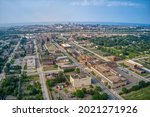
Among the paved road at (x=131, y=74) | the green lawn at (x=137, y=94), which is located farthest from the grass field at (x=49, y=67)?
the green lawn at (x=137, y=94)

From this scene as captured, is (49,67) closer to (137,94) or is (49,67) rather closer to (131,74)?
(131,74)

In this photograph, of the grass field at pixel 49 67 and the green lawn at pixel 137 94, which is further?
the grass field at pixel 49 67

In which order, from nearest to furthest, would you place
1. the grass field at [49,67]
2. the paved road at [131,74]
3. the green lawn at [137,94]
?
the green lawn at [137,94] < the paved road at [131,74] < the grass field at [49,67]

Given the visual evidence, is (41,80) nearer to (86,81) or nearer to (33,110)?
(86,81)

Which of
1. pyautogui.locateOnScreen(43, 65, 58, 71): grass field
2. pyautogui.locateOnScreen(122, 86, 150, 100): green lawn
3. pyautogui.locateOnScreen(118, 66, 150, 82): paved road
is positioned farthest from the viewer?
pyautogui.locateOnScreen(43, 65, 58, 71): grass field

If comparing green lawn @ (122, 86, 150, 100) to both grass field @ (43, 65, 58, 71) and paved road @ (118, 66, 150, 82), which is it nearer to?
paved road @ (118, 66, 150, 82)

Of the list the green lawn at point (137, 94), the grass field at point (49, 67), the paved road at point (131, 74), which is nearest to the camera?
the green lawn at point (137, 94)

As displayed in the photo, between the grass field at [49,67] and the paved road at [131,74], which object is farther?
the grass field at [49,67]

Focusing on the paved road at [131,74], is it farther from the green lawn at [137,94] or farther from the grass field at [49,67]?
the grass field at [49,67]

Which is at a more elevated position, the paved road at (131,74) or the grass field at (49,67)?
the grass field at (49,67)

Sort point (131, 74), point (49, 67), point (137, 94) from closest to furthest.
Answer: point (137, 94), point (131, 74), point (49, 67)

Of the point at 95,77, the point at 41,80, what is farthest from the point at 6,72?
the point at 95,77

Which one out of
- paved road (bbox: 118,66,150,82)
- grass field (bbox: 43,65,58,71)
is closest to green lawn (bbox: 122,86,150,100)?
paved road (bbox: 118,66,150,82)

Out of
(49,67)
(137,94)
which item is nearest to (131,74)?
(137,94)
